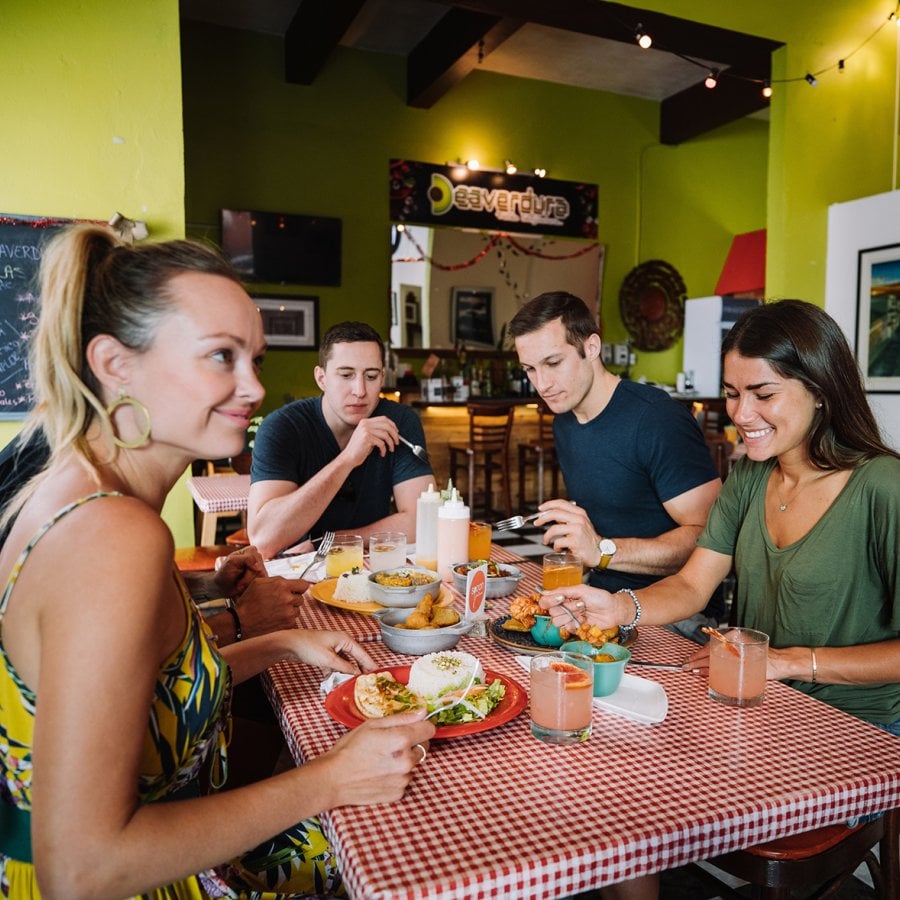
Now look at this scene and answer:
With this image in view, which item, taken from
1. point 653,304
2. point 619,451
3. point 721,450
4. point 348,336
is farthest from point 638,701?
point 653,304

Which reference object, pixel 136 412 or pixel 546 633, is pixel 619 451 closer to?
pixel 546 633

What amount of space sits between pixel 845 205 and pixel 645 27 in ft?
6.43

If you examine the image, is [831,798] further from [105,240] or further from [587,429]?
[587,429]

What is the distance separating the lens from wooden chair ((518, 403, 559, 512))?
24.0ft

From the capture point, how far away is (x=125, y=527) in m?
0.92

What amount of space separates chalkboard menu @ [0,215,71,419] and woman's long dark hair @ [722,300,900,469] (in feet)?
11.4

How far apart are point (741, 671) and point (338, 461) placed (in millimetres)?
1603

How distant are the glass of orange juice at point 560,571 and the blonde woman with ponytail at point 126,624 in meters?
0.71

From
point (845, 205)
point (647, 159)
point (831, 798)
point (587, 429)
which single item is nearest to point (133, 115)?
point (587, 429)

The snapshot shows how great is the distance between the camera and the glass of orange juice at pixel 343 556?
2.14m

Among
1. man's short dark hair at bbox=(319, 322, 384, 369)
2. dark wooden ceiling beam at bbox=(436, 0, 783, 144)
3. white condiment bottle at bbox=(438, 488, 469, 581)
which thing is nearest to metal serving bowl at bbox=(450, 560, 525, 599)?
white condiment bottle at bbox=(438, 488, 469, 581)

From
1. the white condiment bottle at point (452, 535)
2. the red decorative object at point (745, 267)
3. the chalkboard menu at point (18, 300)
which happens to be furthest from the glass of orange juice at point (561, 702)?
the red decorative object at point (745, 267)

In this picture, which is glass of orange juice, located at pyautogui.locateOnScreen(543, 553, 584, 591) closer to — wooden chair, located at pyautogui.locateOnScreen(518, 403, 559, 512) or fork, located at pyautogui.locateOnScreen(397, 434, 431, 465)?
fork, located at pyautogui.locateOnScreen(397, 434, 431, 465)

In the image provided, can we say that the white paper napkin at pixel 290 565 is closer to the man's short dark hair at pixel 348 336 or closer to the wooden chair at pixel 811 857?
the man's short dark hair at pixel 348 336
